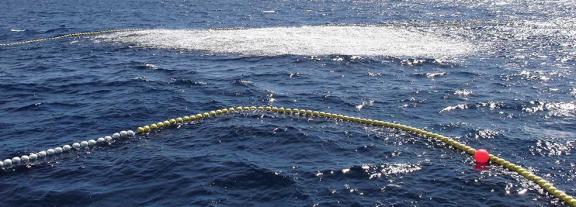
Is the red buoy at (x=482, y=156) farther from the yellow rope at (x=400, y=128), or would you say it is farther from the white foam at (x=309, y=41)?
the white foam at (x=309, y=41)

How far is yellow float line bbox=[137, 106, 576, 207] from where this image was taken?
16.0 m

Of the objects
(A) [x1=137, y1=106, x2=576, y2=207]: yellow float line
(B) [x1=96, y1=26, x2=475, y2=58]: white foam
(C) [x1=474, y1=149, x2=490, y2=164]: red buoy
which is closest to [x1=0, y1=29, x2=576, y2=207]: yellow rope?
(A) [x1=137, y1=106, x2=576, y2=207]: yellow float line

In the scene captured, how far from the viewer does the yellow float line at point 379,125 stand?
1598 cm

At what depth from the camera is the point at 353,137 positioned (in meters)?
20.6

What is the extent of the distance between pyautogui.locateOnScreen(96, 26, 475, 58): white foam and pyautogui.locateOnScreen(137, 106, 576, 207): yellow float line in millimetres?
10391

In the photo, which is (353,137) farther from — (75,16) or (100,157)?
(75,16)

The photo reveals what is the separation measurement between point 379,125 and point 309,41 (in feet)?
52.7

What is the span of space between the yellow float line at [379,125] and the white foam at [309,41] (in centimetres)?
1039

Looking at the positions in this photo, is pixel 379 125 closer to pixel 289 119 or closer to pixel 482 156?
pixel 289 119

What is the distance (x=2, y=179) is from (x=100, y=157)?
10.1 feet

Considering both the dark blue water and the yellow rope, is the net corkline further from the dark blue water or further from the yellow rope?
the dark blue water

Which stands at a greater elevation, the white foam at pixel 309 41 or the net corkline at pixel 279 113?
the white foam at pixel 309 41

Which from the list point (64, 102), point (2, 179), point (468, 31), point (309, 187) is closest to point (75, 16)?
point (64, 102)

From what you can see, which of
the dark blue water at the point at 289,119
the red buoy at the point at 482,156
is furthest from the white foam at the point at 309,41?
the red buoy at the point at 482,156
